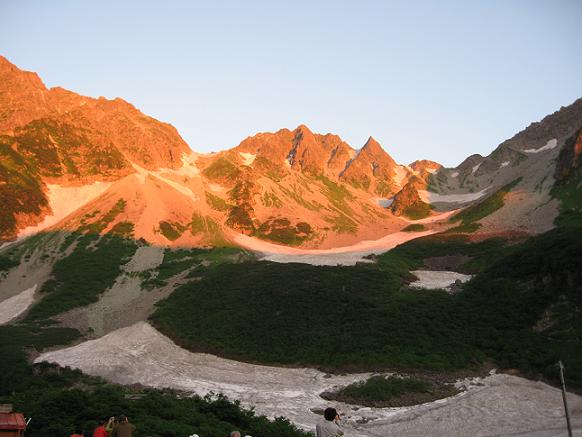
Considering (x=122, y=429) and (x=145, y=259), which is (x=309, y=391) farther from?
(x=145, y=259)

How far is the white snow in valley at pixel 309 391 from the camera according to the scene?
37188mm

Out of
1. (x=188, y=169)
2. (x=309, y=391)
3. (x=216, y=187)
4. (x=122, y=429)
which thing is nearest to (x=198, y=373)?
(x=309, y=391)

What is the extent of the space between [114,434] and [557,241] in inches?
2610

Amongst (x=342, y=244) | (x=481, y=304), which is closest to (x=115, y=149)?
(x=342, y=244)

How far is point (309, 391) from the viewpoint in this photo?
49031 mm

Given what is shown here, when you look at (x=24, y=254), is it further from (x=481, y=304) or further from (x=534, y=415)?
(x=534, y=415)

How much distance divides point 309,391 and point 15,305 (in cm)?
6352

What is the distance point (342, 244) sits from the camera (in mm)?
163750

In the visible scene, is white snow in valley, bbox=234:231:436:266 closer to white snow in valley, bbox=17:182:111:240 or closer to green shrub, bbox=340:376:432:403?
white snow in valley, bbox=17:182:111:240

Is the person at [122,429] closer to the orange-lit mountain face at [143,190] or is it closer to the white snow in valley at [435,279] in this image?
the white snow in valley at [435,279]

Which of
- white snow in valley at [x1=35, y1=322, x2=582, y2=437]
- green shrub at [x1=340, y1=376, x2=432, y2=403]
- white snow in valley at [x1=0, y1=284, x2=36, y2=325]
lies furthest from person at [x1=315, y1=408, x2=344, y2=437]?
white snow in valley at [x1=0, y1=284, x2=36, y2=325]

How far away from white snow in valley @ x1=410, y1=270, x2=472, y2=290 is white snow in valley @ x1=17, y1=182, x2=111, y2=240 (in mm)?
88154

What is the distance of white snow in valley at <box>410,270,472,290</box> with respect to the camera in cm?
8501

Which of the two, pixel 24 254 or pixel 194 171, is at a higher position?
pixel 194 171
